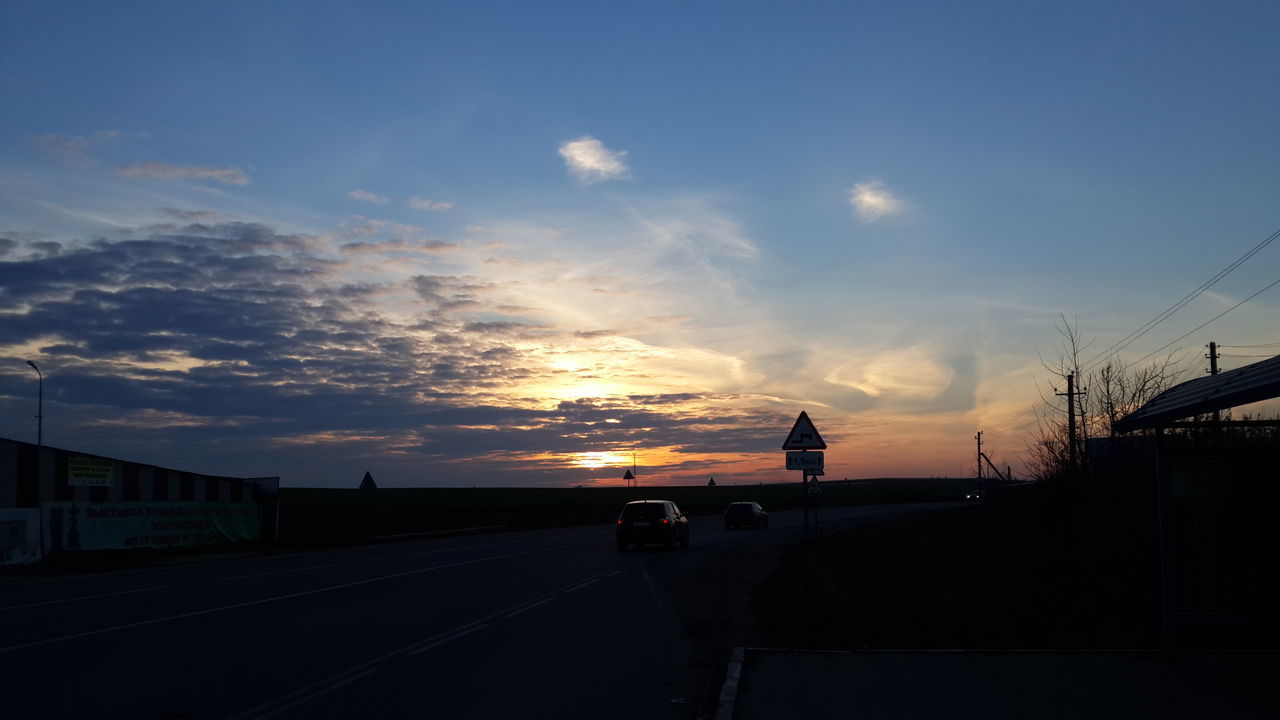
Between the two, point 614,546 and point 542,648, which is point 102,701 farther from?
point 614,546

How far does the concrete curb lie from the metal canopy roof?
4716mm

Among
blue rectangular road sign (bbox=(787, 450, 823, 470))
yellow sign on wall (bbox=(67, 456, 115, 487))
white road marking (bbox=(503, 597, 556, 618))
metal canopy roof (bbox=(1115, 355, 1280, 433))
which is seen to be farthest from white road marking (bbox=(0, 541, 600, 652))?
yellow sign on wall (bbox=(67, 456, 115, 487))

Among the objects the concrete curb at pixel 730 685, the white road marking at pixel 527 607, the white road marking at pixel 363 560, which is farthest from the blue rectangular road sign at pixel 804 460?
the concrete curb at pixel 730 685

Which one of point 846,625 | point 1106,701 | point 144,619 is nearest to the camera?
point 1106,701

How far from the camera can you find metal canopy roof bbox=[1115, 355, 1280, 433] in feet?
25.9

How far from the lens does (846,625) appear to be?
42.4ft

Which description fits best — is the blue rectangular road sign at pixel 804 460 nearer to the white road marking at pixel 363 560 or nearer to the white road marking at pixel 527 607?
the white road marking at pixel 527 607

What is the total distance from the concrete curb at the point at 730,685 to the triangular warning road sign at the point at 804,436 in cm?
1399

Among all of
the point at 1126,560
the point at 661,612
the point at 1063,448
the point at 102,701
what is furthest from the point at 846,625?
the point at 1063,448

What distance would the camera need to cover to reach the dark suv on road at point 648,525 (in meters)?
32.7

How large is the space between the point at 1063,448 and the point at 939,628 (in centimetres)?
1612

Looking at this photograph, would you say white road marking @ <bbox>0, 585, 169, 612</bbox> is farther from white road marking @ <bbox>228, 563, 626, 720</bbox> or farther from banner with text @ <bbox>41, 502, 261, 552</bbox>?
banner with text @ <bbox>41, 502, 261, 552</bbox>

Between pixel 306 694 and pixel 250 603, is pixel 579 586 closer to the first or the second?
pixel 250 603

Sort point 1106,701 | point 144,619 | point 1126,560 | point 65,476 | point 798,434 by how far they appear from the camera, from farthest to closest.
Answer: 1. point 65,476
2. point 798,434
3. point 1126,560
4. point 144,619
5. point 1106,701
